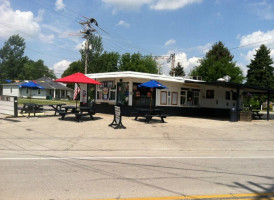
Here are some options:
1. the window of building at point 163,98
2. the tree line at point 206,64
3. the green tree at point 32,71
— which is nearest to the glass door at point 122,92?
the window of building at point 163,98

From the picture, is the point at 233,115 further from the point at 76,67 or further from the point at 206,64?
the point at 76,67

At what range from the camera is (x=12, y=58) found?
86.1 metres

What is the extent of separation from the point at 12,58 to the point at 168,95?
80.9 m

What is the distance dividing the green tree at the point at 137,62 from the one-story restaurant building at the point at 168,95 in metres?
28.1

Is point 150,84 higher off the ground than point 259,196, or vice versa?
point 150,84

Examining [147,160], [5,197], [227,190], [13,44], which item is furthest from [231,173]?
[13,44]

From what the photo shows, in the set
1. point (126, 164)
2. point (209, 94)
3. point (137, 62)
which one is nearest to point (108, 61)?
point (137, 62)

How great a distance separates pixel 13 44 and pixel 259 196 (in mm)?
96876

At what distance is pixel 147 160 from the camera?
283 inches

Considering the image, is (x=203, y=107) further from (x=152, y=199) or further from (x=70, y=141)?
(x=152, y=199)

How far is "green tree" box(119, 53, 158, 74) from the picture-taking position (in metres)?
52.1

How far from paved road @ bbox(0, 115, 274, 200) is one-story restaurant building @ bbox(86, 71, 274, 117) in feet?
21.9

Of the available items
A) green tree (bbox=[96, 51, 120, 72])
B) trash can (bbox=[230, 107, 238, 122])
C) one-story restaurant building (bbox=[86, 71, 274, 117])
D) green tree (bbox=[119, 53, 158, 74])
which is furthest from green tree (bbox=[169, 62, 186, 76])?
trash can (bbox=[230, 107, 238, 122])

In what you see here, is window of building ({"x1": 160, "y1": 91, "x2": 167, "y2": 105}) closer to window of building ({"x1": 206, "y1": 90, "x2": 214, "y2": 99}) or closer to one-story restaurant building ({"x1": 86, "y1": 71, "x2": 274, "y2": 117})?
one-story restaurant building ({"x1": 86, "y1": 71, "x2": 274, "y2": 117})
